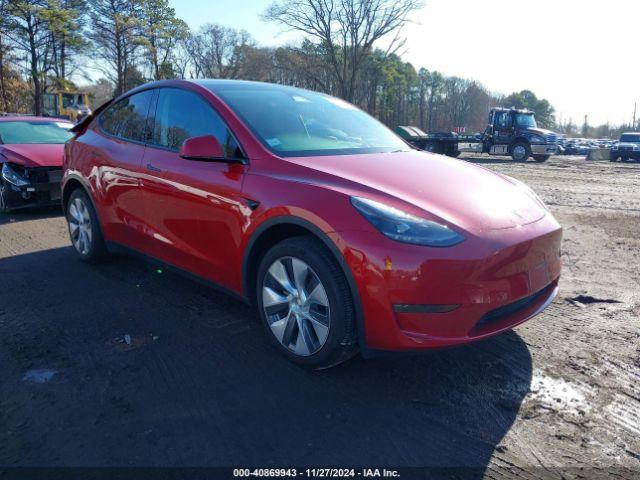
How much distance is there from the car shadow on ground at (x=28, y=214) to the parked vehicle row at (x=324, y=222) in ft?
12.9

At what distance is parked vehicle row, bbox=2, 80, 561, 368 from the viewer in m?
2.51

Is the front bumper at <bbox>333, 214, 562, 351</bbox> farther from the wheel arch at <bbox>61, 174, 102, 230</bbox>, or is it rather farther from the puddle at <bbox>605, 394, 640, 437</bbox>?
the wheel arch at <bbox>61, 174, 102, 230</bbox>

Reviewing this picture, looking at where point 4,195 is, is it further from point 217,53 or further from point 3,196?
point 217,53

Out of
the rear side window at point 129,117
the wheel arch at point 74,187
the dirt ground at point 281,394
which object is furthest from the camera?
the wheel arch at point 74,187

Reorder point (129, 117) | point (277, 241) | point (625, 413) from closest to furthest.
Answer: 1. point (625, 413)
2. point (277, 241)
3. point (129, 117)

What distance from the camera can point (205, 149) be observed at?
321 cm

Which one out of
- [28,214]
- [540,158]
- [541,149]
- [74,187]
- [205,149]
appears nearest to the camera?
[205,149]

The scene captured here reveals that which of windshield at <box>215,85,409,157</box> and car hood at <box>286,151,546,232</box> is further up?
windshield at <box>215,85,409,157</box>

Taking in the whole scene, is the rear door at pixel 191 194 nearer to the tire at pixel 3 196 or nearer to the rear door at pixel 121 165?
the rear door at pixel 121 165

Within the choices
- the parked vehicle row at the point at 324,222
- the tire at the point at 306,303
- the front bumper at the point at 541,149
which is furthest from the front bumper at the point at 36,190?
the front bumper at the point at 541,149

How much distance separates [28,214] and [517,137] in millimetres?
23915

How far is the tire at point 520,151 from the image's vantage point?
25625 mm

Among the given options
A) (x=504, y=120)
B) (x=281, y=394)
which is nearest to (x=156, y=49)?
(x=504, y=120)

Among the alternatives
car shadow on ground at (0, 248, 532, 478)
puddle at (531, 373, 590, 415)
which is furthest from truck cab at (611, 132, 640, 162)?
puddle at (531, 373, 590, 415)
